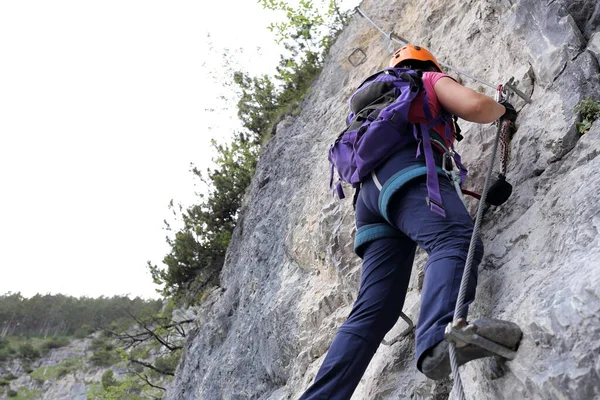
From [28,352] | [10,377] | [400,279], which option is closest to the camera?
[400,279]

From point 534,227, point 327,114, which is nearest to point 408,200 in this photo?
point 534,227

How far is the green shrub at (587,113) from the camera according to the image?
300 centimetres

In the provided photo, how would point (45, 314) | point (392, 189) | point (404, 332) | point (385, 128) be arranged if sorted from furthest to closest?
point (45, 314) → point (404, 332) → point (385, 128) → point (392, 189)

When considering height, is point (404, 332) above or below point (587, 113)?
below

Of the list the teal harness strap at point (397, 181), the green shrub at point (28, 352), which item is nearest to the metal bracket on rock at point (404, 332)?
the teal harness strap at point (397, 181)

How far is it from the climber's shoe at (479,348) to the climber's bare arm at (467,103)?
1212 mm

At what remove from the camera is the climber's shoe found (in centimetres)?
203

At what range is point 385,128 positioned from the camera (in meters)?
2.92

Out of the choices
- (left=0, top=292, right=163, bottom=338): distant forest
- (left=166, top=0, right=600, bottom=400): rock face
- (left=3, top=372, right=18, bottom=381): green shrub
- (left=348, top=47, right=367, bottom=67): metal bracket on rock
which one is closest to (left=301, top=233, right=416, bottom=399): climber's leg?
(left=166, top=0, right=600, bottom=400): rock face

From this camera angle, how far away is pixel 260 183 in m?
8.66

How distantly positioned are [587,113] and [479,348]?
5.92 ft

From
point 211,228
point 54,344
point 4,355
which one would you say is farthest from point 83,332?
point 211,228

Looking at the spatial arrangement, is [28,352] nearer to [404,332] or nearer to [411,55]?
[404,332]

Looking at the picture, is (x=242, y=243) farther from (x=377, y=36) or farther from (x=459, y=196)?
(x=459, y=196)
